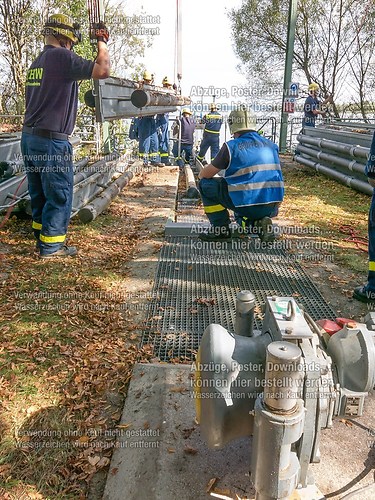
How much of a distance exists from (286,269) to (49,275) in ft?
7.38

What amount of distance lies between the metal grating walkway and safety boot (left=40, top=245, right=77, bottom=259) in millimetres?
942

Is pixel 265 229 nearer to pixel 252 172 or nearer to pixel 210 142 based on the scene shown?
pixel 252 172

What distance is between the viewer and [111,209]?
22.4 ft

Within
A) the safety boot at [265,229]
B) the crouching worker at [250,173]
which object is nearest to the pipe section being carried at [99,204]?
the crouching worker at [250,173]

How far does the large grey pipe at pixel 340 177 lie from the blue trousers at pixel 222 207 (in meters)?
3.99

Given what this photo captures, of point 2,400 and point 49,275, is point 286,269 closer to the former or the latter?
point 49,275

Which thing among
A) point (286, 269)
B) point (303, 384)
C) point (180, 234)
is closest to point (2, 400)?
point (303, 384)

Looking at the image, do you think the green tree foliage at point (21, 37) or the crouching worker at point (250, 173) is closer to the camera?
the crouching worker at point (250, 173)

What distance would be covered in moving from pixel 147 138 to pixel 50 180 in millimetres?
7910

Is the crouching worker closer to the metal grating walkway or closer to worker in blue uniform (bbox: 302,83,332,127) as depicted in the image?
the metal grating walkway

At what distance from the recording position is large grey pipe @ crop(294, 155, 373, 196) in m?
7.79

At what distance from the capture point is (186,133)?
46.8ft

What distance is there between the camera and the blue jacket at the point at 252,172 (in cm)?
414

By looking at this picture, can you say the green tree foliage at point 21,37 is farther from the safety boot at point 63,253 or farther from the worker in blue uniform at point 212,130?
the safety boot at point 63,253
